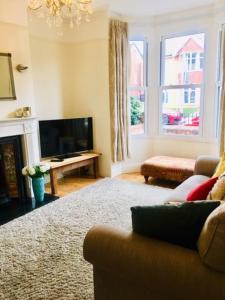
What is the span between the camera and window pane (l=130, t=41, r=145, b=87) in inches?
183

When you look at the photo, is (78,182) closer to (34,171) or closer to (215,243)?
(34,171)

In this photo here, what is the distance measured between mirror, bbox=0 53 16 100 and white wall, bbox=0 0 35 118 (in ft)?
0.19

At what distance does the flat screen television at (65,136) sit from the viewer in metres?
4.03

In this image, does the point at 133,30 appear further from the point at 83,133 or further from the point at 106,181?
the point at 106,181

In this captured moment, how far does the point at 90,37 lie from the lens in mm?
4309

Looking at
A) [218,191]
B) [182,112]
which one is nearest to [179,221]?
[218,191]

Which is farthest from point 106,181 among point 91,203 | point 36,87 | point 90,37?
point 90,37

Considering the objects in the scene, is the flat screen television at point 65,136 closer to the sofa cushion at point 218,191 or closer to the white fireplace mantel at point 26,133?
the white fireplace mantel at point 26,133

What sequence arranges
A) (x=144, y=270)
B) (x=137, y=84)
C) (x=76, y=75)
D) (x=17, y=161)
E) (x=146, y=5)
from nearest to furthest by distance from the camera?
(x=144, y=270) → (x=17, y=161) → (x=146, y=5) → (x=76, y=75) → (x=137, y=84)

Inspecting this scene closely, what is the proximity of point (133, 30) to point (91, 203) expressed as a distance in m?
3.12

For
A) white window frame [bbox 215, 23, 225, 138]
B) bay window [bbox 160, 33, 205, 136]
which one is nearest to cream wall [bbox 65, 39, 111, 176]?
bay window [bbox 160, 33, 205, 136]

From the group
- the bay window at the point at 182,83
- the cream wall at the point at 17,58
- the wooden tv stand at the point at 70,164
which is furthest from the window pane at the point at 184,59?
the cream wall at the point at 17,58

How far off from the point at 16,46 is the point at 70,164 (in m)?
1.85

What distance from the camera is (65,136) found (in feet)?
14.0
